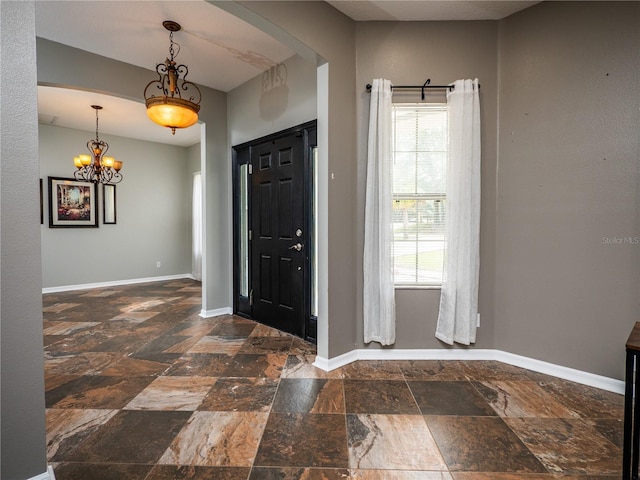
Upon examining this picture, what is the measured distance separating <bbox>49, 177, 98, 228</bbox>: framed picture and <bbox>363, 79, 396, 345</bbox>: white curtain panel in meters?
5.79

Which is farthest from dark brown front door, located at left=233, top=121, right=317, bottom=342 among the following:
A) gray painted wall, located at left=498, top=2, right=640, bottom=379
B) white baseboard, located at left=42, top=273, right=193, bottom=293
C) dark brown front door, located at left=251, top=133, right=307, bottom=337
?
white baseboard, located at left=42, top=273, right=193, bottom=293

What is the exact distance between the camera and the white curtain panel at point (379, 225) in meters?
2.71

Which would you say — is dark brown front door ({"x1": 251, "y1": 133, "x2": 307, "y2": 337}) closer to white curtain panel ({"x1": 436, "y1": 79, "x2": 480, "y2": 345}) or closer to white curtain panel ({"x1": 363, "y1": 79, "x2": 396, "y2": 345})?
white curtain panel ({"x1": 363, "y1": 79, "x2": 396, "y2": 345})

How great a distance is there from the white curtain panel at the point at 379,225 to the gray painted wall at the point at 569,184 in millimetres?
982

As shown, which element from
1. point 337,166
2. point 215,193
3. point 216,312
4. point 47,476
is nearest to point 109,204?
point 215,193

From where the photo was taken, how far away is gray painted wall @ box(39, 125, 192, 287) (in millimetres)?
5648

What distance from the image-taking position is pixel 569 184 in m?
2.46

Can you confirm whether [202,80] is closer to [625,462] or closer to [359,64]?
[359,64]

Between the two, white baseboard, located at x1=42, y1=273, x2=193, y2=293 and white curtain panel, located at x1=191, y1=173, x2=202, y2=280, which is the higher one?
white curtain panel, located at x1=191, y1=173, x2=202, y2=280

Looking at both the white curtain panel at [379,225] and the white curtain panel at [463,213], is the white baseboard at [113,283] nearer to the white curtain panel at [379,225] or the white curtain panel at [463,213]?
the white curtain panel at [379,225]

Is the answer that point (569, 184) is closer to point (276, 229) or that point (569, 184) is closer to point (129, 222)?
point (276, 229)

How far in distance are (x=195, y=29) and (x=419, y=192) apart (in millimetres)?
2529

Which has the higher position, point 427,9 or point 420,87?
point 427,9

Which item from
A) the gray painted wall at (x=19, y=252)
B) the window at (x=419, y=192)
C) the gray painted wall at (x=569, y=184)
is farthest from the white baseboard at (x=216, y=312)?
the gray painted wall at (x=569, y=184)
